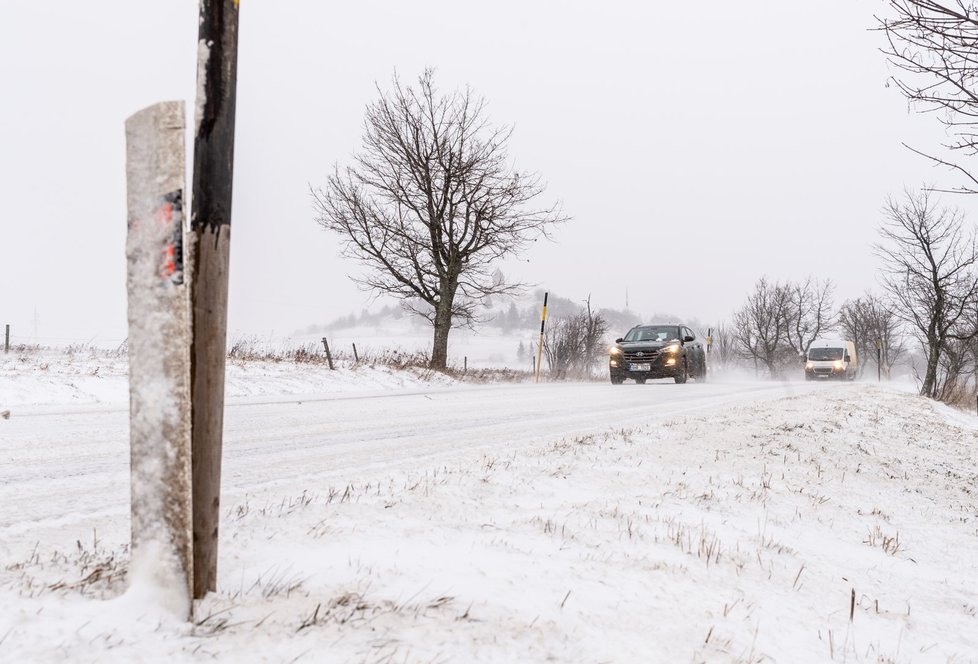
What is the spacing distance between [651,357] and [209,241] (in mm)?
16258

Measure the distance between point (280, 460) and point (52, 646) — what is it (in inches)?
114

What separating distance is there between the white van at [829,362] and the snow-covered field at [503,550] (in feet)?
89.3

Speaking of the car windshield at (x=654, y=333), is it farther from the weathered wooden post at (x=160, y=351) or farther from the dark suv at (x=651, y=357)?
the weathered wooden post at (x=160, y=351)

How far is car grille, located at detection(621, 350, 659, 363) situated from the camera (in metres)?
16.8

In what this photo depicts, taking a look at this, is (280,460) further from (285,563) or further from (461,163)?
(461,163)

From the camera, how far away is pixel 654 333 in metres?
17.8

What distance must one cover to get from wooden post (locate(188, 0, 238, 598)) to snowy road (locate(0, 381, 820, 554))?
3.63ft

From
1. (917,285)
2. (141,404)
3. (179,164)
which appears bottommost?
(141,404)

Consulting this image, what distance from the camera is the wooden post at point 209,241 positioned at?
157cm

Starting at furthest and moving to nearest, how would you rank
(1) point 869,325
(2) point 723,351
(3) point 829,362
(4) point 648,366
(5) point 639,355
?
(2) point 723,351
(1) point 869,325
(3) point 829,362
(5) point 639,355
(4) point 648,366

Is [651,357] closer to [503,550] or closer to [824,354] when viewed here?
[503,550]

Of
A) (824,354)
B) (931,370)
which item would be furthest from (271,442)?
(824,354)

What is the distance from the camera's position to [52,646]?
1.30m

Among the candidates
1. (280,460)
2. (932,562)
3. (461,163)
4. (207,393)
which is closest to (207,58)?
(207,393)
